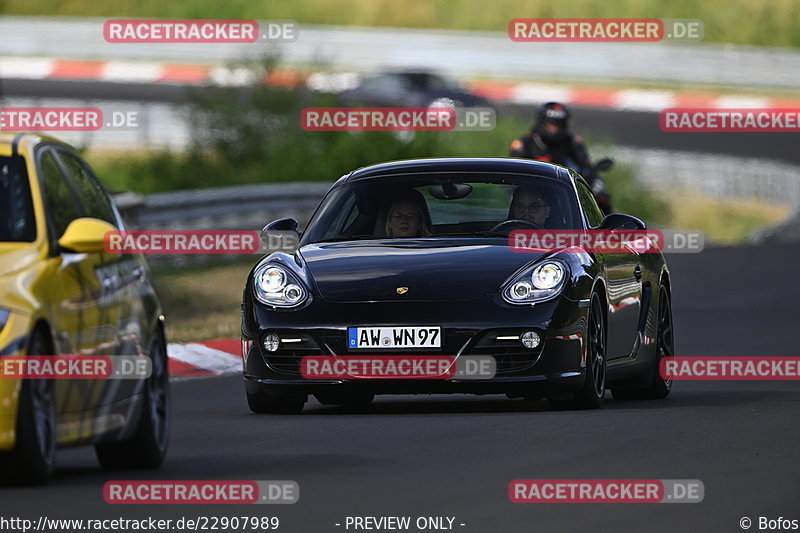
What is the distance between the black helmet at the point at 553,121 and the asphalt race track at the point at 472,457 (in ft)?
19.1

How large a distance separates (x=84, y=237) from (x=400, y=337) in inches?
117

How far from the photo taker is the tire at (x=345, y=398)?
1128 cm

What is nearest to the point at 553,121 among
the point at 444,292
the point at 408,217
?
the point at 408,217

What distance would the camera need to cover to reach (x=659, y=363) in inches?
516

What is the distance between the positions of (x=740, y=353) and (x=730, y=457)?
7.27 meters

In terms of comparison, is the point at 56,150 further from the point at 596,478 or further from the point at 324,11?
the point at 324,11

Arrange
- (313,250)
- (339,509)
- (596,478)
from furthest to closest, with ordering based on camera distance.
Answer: (313,250), (596,478), (339,509)

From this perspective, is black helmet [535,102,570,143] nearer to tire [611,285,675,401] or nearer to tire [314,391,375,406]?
tire [611,285,675,401]

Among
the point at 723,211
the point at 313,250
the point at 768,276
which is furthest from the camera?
the point at 723,211

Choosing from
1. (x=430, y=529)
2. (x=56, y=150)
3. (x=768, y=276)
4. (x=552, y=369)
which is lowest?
(x=430, y=529)

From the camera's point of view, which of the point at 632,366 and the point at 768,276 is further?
the point at 768,276

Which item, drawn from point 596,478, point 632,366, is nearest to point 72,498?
point 596,478

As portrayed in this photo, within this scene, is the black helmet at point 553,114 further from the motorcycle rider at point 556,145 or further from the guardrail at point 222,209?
the guardrail at point 222,209

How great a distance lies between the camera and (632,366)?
41.2 ft
